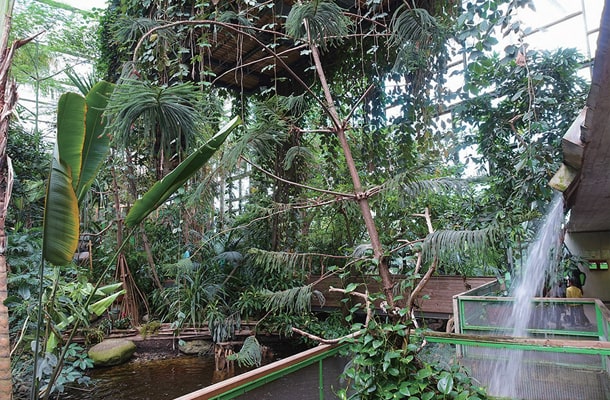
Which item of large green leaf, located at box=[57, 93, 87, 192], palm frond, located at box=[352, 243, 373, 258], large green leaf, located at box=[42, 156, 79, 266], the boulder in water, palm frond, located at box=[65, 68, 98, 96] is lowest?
the boulder in water

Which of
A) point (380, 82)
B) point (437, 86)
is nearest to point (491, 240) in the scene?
point (437, 86)

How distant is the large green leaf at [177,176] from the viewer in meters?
1.68

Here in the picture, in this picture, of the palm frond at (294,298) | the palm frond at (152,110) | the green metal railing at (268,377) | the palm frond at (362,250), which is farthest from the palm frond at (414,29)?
the green metal railing at (268,377)

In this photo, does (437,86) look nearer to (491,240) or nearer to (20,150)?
(491,240)

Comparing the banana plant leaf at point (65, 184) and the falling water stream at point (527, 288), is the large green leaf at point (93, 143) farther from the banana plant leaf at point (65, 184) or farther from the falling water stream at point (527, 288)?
the falling water stream at point (527, 288)

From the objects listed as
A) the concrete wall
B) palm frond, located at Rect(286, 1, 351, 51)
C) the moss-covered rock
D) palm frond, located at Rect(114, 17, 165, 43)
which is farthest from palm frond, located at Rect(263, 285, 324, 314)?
the concrete wall

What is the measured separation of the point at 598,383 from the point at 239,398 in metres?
1.85

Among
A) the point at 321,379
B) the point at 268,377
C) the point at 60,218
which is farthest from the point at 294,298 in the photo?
the point at 60,218

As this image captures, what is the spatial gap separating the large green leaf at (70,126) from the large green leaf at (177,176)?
34 cm

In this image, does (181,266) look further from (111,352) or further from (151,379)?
(111,352)

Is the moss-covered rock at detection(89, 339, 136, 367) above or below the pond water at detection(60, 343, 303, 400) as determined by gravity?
above

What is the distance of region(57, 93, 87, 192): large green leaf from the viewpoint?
170cm

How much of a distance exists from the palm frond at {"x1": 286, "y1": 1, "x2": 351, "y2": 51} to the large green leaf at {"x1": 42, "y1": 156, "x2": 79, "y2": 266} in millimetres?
1371

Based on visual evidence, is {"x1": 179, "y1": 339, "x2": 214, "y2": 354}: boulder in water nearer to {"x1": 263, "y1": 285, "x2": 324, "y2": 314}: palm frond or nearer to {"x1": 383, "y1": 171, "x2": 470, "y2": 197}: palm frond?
{"x1": 263, "y1": 285, "x2": 324, "y2": 314}: palm frond
